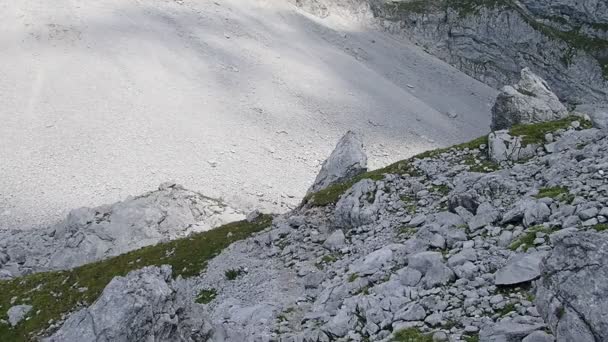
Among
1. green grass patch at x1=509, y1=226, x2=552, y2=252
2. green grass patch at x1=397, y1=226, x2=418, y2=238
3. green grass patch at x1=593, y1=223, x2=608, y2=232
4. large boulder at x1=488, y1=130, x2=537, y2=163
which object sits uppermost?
green grass patch at x1=593, y1=223, x2=608, y2=232

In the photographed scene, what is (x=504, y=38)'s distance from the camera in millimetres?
138500

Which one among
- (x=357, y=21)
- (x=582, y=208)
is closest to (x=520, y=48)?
(x=357, y=21)

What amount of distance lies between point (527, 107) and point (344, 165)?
16.4 m

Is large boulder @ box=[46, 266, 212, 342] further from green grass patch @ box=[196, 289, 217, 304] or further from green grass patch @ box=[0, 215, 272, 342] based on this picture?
green grass patch @ box=[0, 215, 272, 342]

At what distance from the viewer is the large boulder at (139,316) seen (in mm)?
17281

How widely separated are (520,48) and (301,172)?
3808 inches

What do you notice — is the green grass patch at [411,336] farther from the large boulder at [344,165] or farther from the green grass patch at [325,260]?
the large boulder at [344,165]

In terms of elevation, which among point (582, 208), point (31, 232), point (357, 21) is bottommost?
point (31, 232)

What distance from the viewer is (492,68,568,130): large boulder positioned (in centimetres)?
4134

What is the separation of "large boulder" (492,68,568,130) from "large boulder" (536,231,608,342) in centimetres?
3292

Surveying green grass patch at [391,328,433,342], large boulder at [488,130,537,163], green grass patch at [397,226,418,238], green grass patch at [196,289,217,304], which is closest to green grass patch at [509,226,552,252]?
green grass patch at [391,328,433,342]

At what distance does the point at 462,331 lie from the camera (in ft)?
40.3

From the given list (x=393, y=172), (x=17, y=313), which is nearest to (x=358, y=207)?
(x=393, y=172)

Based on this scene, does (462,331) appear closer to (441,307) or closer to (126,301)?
(441,307)
